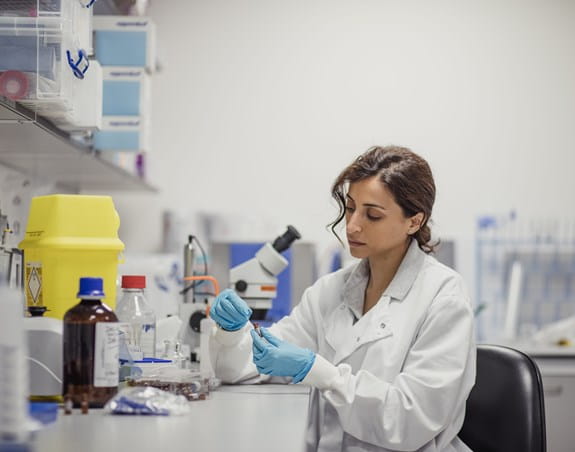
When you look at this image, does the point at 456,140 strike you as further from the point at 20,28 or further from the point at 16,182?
the point at 20,28

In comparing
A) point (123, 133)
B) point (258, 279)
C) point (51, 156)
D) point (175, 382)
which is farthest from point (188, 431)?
point (123, 133)

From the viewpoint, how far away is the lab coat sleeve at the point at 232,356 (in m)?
1.77

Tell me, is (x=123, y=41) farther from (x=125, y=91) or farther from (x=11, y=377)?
(x=11, y=377)

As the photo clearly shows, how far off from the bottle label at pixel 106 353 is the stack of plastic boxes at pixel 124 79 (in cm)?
141

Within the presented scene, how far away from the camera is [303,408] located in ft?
4.75

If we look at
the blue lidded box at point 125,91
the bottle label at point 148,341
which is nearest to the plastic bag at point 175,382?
the bottle label at point 148,341

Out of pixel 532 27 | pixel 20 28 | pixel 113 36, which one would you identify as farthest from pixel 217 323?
pixel 532 27

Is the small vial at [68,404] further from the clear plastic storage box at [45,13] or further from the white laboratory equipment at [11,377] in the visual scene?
the clear plastic storage box at [45,13]

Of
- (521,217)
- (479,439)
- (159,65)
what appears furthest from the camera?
(521,217)

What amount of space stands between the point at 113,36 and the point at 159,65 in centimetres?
65

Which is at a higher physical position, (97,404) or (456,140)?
(456,140)

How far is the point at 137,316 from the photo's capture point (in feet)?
5.46

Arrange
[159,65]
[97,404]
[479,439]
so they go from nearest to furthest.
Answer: [97,404] → [479,439] → [159,65]

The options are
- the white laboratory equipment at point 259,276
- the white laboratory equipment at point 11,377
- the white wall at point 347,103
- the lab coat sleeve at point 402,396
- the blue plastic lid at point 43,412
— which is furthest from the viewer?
the white wall at point 347,103
